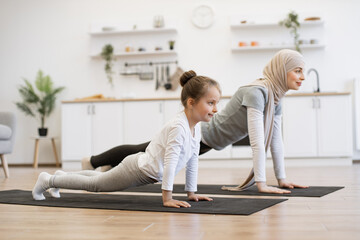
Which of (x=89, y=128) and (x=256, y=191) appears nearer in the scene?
(x=256, y=191)

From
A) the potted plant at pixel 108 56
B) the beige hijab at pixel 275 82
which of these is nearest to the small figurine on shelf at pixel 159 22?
the potted plant at pixel 108 56

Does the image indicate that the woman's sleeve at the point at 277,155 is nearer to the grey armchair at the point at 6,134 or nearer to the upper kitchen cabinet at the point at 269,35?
the grey armchair at the point at 6,134

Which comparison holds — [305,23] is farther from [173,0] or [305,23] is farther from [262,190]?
[262,190]

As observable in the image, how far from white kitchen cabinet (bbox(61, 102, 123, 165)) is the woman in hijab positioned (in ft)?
9.48

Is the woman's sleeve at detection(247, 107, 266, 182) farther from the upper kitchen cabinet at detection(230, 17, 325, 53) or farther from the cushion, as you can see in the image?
the upper kitchen cabinet at detection(230, 17, 325, 53)

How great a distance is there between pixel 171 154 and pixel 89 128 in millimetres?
4061

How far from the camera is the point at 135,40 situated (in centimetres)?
647

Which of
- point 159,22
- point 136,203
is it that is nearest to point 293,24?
point 159,22

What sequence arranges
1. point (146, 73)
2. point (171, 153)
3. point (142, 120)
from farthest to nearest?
point (146, 73) < point (142, 120) < point (171, 153)

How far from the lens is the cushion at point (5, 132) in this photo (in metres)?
4.30

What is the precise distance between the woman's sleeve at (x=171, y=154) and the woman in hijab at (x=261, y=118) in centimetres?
72

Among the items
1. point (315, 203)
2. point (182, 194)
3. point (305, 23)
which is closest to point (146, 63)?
point (305, 23)

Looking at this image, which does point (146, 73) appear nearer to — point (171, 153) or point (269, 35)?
point (269, 35)

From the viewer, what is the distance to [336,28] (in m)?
6.11
